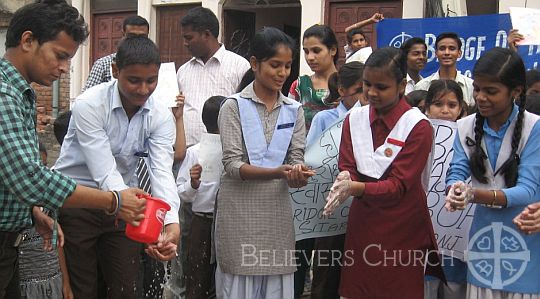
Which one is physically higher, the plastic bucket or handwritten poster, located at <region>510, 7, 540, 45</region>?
handwritten poster, located at <region>510, 7, 540, 45</region>

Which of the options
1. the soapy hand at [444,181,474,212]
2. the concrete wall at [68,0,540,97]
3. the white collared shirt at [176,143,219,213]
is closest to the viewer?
the soapy hand at [444,181,474,212]

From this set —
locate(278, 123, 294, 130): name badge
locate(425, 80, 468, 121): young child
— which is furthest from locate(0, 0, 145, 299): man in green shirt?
locate(425, 80, 468, 121): young child

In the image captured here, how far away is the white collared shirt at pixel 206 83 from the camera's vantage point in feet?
15.1

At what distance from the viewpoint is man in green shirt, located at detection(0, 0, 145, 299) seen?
7.75 ft

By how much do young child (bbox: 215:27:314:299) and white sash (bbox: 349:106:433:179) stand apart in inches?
14.4

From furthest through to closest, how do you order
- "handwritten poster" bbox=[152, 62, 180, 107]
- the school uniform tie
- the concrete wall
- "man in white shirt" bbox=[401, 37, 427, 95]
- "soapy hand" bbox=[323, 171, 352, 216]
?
the concrete wall
"man in white shirt" bbox=[401, 37, 427, 95]
"handwritten poster" bbox=[152, 62, 180, 107]
the school uniform tie
"soapy hand" bbox=[323, 171, 352, 216]

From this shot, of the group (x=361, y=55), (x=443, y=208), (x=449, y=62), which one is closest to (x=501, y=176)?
(x=443, y=208)

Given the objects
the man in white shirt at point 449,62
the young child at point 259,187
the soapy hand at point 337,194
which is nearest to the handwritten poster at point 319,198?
the young child at point 259,187

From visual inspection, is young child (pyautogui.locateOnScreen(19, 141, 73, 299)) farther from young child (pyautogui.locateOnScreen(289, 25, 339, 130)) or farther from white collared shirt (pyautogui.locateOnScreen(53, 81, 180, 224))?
young child (pyautogui.locateOnScreen(289, 25, 339, 130))

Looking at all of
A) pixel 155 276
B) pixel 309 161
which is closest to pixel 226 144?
pixel 309 161

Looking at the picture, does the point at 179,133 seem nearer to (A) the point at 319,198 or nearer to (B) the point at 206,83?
(B) the point at 206,83

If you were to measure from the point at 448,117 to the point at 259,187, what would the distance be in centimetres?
128

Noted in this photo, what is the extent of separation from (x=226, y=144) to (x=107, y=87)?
0.66 meters

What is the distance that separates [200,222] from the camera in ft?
13.5
